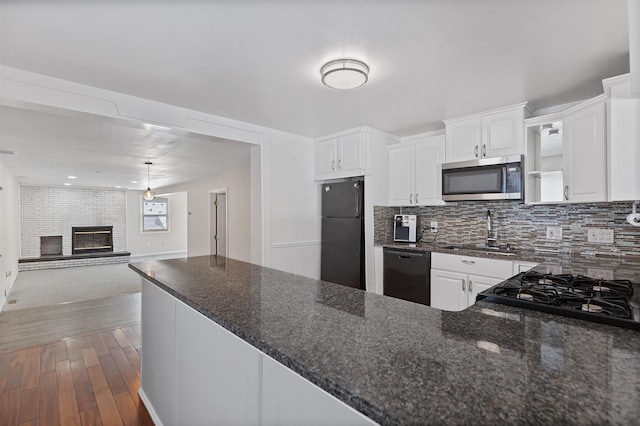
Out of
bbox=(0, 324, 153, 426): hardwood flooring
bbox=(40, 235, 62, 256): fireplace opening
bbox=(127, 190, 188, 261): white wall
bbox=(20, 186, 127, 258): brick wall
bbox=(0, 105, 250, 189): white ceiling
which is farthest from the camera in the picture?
bbox=(127, 190, 188, 261): white wall

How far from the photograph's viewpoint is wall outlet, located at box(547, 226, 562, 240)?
2885mm

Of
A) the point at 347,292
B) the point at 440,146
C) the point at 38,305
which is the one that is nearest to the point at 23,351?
the point at 38,305

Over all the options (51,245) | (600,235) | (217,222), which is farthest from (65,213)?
(600,235)

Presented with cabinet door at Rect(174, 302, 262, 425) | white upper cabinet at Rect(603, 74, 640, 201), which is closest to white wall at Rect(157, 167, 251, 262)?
cabinet door at Rect(174, 302, 262, 425)

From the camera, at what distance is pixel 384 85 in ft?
8.11

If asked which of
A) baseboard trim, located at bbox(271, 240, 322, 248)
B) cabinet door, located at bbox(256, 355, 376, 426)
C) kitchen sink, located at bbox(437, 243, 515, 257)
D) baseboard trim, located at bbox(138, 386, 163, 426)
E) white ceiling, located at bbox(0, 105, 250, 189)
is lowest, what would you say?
baseboard trim, located at bbox(138, 386, 163, 426)

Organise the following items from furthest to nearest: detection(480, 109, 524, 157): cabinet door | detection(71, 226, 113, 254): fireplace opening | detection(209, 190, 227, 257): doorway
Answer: detection(71, 226, 113, 254): fireplace opening < detection(209, 190, 227, 257): doorway < detection(480, 109, 524, 157): cabinet door

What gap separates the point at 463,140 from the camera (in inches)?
128

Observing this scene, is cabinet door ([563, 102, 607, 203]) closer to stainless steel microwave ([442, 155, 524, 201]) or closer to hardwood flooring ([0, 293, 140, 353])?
stainless steel microwave ([442, 155, 524, 201])

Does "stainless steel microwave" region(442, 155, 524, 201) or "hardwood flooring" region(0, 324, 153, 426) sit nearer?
"hardwood flooring" region(0, 324, 153, 426)

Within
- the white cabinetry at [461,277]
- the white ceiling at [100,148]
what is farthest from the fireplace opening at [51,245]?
the white cabinetry at [461,277]

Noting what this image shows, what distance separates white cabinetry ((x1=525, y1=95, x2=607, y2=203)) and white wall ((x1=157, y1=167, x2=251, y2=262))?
4604 mm

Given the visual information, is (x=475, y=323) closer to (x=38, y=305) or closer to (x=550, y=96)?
(x=550, y=96)

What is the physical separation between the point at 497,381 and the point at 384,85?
2.32 m
